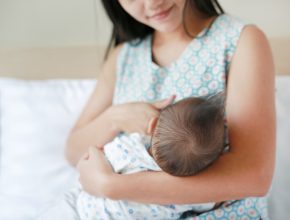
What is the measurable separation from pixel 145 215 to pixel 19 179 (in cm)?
59

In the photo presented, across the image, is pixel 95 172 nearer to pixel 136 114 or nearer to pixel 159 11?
pixel 136 114

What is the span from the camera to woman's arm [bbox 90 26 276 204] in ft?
2.99

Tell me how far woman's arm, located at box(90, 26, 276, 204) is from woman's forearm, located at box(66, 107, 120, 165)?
211 mm

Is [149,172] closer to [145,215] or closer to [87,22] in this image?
[145,215]

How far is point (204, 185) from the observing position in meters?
0.91

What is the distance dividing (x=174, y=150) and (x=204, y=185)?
117mm

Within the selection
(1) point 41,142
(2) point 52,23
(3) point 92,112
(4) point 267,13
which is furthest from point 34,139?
(4) point 267,13

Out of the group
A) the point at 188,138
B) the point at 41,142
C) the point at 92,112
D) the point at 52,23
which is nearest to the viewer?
the point at 188,138

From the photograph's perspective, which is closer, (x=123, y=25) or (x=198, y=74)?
(x=198, y=74)

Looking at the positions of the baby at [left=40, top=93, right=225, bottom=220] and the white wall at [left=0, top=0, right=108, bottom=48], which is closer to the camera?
the baby at [left=40, top=93, right=225, bottom=220]

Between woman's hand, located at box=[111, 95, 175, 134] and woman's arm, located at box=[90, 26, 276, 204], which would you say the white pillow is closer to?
woman's hand, located at box=[111, 95, 175, 134]

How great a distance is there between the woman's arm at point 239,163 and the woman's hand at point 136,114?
157mm

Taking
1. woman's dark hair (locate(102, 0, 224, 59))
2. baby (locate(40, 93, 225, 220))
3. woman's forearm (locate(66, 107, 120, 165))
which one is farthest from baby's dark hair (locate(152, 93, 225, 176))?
woman's dark hair (locate(102, 0, 224, 59))

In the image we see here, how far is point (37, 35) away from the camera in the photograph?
169 centimetres
